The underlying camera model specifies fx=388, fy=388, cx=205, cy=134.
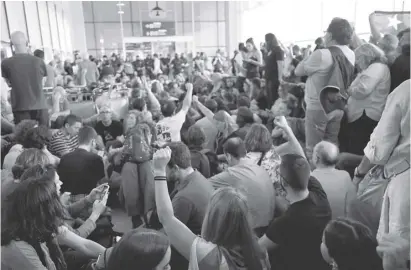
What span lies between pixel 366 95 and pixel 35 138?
2462 mm

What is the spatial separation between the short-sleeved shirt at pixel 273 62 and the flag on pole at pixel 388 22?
1.57m

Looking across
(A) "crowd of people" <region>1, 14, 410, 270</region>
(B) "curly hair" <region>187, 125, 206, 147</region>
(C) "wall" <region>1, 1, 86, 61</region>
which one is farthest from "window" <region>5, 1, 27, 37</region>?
(B) "curly hair" <region>187, 125, 206, 147</region>

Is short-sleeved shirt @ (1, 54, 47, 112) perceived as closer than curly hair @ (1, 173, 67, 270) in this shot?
No

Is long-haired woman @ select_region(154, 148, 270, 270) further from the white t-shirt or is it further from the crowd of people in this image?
the white t-shirt

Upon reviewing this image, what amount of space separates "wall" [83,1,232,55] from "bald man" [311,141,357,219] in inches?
700

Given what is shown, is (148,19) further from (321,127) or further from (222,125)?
(321,127)

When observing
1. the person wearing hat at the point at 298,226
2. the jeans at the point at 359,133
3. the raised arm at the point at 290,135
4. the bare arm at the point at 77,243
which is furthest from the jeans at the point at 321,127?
the bare arm at the point at 77,243

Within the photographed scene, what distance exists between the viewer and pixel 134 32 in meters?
19.5

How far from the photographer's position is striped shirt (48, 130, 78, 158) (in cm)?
355

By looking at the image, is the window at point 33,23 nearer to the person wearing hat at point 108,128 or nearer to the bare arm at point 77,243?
the person wearing hat at point 108,128

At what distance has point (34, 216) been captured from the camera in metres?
1.64

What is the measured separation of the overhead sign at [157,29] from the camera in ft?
62.6

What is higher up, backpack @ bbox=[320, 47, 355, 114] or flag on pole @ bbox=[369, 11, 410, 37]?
flag on pole @ bbox=[369, 11, 410, 37]

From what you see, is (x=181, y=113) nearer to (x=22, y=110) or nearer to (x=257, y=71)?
(x=22, y=110)
